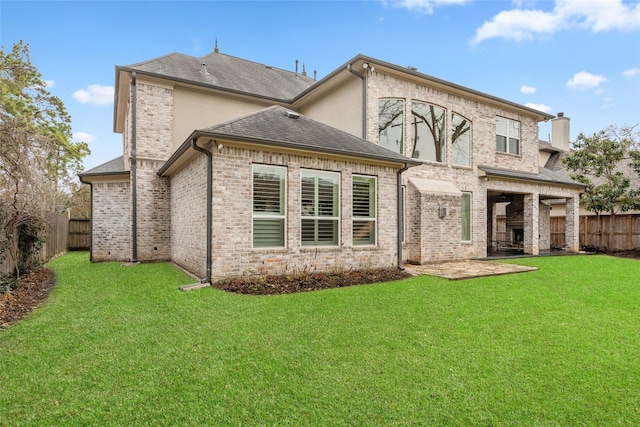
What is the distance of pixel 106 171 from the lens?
1212 cm

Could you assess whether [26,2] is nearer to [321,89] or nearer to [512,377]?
[321,89]

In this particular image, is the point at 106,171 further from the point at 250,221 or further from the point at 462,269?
the point at 462,269

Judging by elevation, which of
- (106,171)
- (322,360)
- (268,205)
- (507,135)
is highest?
(507,135)

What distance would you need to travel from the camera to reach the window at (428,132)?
11836mm

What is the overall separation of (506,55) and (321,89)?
716 cm

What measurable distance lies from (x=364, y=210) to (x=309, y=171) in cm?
190

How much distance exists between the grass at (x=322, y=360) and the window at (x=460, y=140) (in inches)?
287

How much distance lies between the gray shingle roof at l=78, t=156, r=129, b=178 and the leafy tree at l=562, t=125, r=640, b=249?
20348 mm

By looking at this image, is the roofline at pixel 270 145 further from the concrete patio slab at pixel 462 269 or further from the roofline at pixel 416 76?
the roofline at pixel 416 76

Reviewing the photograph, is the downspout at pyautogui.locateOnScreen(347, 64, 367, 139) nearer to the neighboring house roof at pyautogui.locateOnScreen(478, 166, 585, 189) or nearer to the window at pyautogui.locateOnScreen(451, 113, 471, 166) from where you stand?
the window at pyautogui.locateOnScreen(451, 113, 471, 166)

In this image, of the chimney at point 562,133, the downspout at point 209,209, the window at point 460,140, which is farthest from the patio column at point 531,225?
the chimney at point 562,133

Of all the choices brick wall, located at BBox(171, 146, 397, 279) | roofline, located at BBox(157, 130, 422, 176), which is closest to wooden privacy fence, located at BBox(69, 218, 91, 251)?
brick wall, located at BBox(171, 146, 397, 279)

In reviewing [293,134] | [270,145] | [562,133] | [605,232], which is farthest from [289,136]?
[562,133]

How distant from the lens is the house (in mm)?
7449
